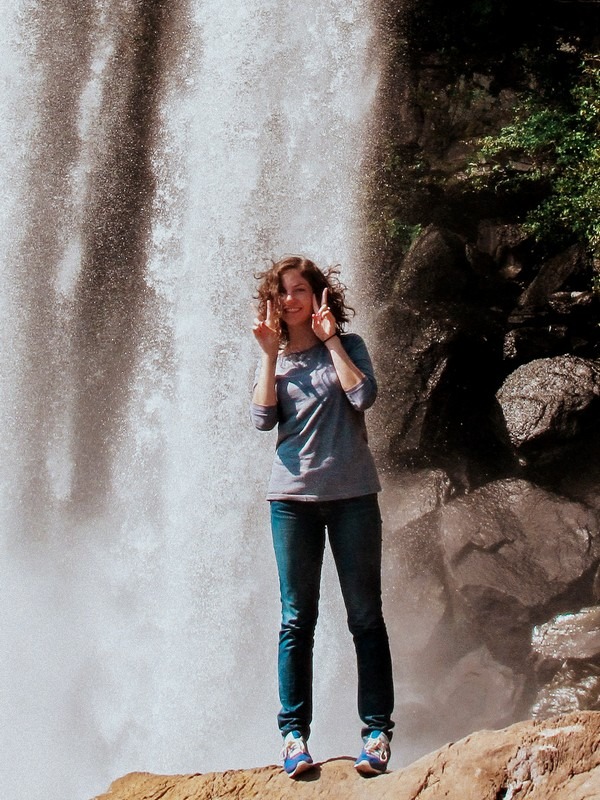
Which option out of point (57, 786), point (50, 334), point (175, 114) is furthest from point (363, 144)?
point (57, 786)

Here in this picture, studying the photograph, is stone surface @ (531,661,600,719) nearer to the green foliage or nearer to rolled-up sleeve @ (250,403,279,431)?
the green foliage

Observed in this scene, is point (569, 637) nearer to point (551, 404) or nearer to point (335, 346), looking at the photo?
point (551, 404)

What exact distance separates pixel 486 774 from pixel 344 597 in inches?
29.7

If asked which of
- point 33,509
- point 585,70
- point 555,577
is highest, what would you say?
point 585,70

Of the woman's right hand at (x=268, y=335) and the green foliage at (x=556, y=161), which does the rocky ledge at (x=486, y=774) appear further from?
the green foliage at (x=556, y=161)

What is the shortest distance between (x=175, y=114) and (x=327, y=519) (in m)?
7.83

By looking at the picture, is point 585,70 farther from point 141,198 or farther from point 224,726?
point 224,726

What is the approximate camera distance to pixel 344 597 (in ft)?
10.5

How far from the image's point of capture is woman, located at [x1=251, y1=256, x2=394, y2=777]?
10.5ft

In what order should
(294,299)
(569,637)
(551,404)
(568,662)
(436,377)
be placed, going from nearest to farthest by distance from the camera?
(294,299) → (568,662) → (569,637) → (551,404) → (436,377)

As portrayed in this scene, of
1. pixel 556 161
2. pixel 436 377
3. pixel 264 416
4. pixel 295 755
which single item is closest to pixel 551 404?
pixel 436 377

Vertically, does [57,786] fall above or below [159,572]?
below

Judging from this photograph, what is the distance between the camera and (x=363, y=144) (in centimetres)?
974

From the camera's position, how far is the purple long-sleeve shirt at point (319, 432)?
3.21 m
